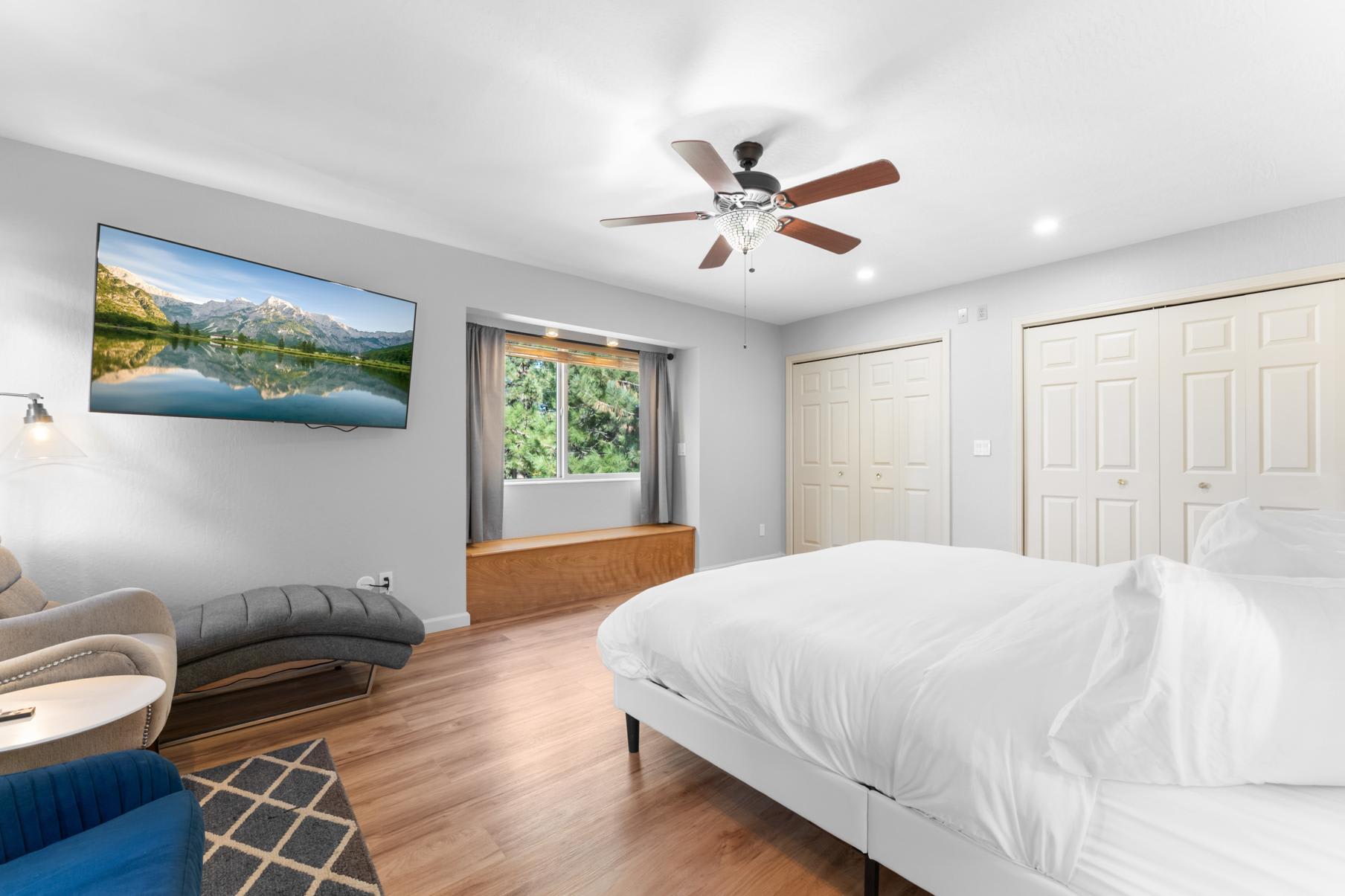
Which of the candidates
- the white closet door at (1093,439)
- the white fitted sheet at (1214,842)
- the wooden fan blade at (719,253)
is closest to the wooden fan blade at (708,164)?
the wooden fan blade at (719,253)

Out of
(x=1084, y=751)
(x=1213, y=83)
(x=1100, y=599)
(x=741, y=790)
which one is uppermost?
(x=1213, y=83)

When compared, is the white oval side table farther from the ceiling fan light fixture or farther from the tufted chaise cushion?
the ceiling fan light fixture

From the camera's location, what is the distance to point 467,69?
2057 millimetres

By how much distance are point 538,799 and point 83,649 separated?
1.51 metres

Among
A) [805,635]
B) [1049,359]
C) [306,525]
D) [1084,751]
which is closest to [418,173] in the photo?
[306,525]

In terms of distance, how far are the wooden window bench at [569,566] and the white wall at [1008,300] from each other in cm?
243

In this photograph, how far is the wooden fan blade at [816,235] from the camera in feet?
8.55

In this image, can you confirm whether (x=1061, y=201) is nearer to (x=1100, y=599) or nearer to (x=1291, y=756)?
(x=1100, y=599)

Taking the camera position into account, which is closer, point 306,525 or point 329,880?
point 329,880

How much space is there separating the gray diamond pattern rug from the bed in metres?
0.98

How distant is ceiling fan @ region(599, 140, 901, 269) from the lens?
2092 mm

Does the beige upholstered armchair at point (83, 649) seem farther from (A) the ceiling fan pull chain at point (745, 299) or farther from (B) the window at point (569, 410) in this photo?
(A) the ceiling fan pull chain at point (745, 299)

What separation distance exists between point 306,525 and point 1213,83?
15.2 ft

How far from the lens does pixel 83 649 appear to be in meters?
1.78
